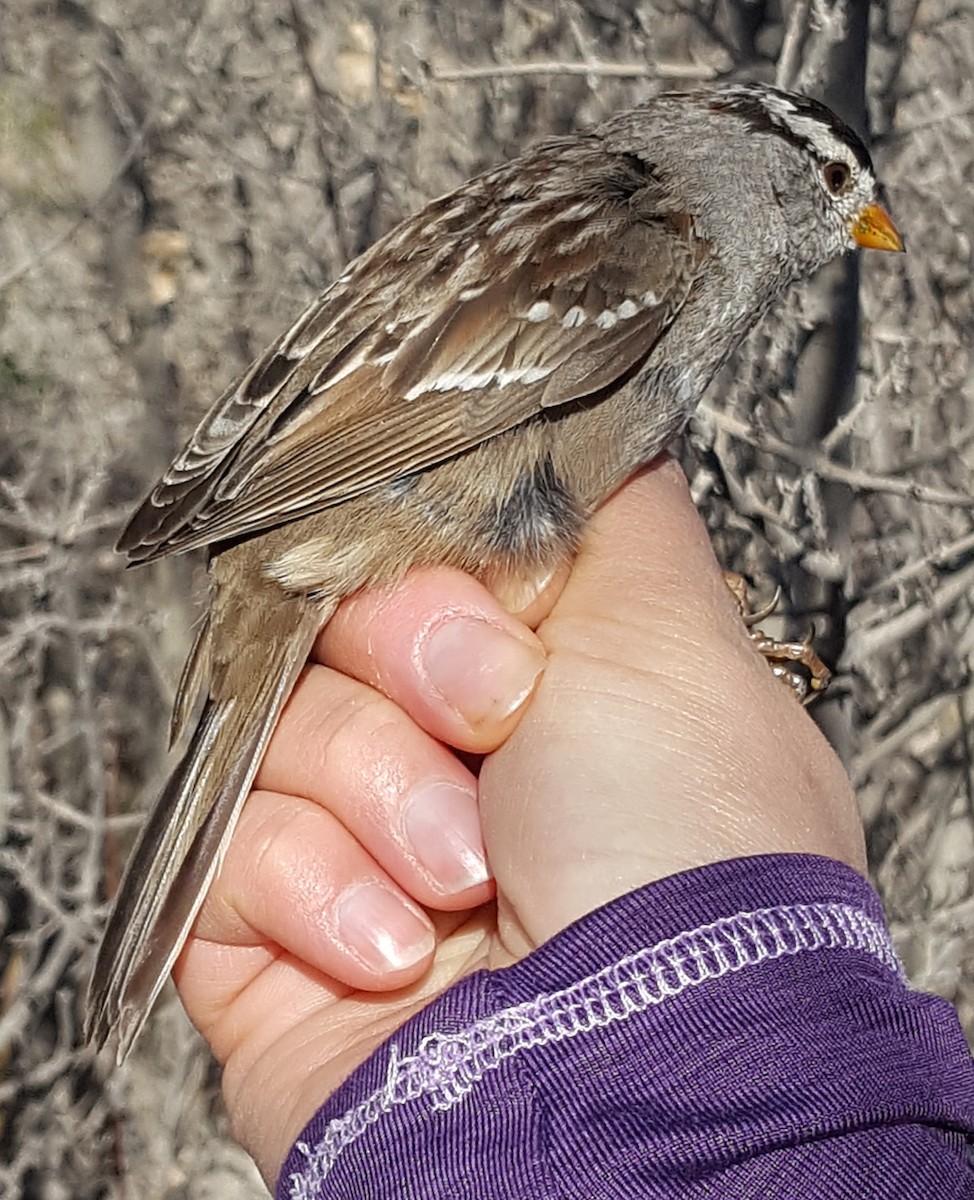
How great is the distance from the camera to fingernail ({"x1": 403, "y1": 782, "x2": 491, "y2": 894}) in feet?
5.16

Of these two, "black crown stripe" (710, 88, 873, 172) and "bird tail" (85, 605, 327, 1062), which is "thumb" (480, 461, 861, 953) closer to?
"bird tail" (85, 605, 327, 1062)

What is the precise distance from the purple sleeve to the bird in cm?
55

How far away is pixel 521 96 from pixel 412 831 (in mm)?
2572

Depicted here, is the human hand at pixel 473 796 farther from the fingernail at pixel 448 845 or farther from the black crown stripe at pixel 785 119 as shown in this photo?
the black crown stripe at pixel 785 119

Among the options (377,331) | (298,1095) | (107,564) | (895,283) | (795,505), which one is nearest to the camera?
(298,1095)

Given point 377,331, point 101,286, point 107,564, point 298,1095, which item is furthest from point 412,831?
point 101,286

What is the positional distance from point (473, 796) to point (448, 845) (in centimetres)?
9

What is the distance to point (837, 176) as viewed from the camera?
7.13 feet

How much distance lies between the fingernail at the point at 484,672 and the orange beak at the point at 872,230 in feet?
3.62

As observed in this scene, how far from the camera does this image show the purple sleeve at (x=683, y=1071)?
1053mm

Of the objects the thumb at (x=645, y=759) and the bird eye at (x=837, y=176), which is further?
the bird eye at (x=837, y=176)

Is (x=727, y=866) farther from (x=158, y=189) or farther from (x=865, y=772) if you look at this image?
(x=158, y=189)

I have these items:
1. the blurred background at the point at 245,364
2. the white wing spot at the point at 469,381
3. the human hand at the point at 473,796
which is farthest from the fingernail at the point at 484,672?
the blurred background at the point at 245,364

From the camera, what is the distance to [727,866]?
1.23 metres
